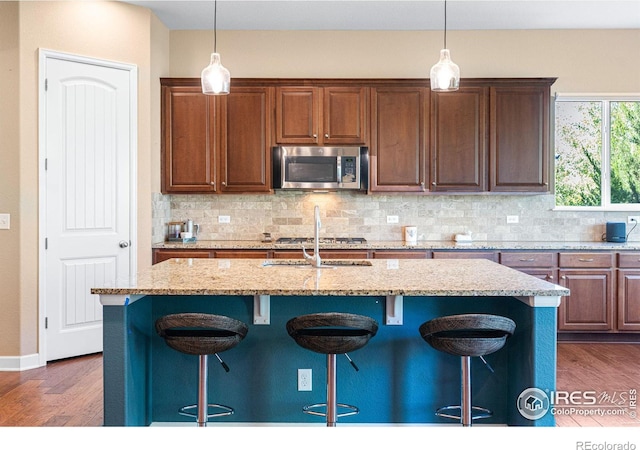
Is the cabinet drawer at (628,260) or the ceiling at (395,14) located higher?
the ceiling at (395,14)

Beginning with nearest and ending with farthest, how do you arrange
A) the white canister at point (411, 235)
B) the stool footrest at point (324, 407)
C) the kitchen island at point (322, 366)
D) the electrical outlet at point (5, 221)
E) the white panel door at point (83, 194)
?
the stool footrest at point (324, 407), the kitchen island at point (322, 366), the electrical outlet at point (5, 221), the white panel door at point (83, 194), the white canister at point (411, 235)

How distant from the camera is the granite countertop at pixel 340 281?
2277mm

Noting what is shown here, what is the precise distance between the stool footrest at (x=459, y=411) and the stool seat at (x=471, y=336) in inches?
18.0

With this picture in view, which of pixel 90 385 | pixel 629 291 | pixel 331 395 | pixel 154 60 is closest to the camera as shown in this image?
pixel 331 395

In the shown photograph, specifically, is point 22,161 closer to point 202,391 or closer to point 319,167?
point 319,167

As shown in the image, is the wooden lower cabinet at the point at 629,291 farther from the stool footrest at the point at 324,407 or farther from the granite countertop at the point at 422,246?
the stool footrest at the point at 324,407

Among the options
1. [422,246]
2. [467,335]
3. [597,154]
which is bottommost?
[467,335]

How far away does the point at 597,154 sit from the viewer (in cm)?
523

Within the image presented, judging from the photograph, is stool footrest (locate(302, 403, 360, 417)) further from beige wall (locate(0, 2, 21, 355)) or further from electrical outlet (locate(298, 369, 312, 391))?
beige wall (locate(0, 2, 21, 355))

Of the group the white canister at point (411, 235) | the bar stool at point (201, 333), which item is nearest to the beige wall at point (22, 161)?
the bar stool at point (201, 333)

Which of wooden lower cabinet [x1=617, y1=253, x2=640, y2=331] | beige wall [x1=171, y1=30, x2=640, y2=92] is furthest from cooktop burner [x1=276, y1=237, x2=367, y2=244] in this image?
wooden lower cabinet [x1=617, y1=253, x2=640, y2=331]

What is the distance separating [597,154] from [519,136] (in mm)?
1031

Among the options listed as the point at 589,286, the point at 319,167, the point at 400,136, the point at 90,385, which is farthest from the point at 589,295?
the point at 90,385

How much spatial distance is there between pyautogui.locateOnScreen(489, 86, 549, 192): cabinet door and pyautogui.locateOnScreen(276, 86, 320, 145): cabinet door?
163 centimetres
